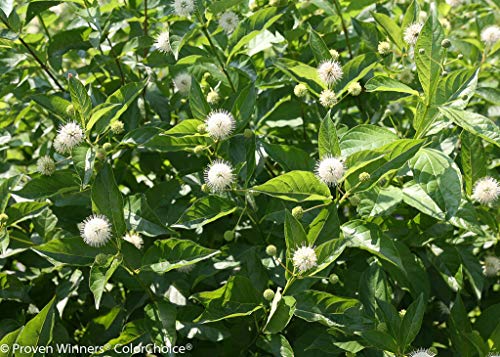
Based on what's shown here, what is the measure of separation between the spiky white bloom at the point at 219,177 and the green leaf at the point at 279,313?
0.38m

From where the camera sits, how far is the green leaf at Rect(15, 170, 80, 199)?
1960 mm

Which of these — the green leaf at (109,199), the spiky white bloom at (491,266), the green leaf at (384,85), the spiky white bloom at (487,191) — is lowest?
the spiky white bloom at (491,266)

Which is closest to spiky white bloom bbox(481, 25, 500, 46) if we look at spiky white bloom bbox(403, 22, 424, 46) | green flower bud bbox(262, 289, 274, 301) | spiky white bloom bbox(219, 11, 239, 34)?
spiky white bloom bbox(403, 22, 424, 46)

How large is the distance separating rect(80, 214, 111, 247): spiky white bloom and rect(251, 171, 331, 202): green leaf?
1.47 feet

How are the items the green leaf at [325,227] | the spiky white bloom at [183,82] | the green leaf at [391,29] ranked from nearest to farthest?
the green leaf at [325,227] → the green leaf at [391,29] → the spiky white bloom at [183,82]

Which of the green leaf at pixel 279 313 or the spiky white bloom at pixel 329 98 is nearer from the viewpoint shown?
the green leaf at pixel 279 313

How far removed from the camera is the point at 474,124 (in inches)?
68.3

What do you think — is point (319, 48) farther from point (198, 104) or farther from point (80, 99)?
point (80, 99)

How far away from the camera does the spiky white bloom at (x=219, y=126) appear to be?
6.22 feet

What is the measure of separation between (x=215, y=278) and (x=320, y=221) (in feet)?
1.82

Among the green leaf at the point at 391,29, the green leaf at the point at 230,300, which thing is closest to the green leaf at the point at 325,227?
the green leaf at the point at 230,300

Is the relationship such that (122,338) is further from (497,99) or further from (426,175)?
(497,99)

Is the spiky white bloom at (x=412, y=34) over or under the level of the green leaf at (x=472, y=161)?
over

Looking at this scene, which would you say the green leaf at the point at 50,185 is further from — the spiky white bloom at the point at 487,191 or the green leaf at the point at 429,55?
the spiky white bloom at the point at 487,191
